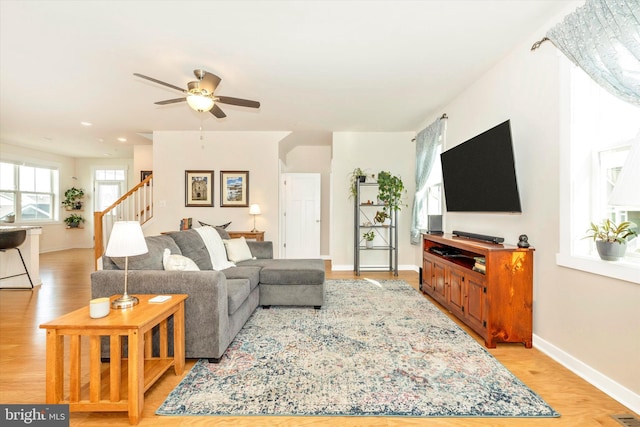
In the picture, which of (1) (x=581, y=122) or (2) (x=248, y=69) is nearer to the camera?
(1) (x=581, y=122)

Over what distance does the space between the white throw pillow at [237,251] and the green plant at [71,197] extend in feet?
23.9

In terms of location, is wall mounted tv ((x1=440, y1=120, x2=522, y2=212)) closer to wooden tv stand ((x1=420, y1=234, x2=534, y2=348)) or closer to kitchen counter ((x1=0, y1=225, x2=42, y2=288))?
wooden tv stand ((x1=420, y1=234, x2=534, y2=348))

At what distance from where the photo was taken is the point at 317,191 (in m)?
6.35

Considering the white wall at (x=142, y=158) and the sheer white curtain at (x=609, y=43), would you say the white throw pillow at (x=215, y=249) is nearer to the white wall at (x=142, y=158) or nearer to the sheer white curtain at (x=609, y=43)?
the sheer white curtain at (x=609, y=43)

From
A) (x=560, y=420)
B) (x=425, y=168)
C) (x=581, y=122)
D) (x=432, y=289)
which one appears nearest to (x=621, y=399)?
(x=560, y=420)

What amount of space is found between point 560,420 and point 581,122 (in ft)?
6.21

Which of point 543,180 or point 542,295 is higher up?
point 543,180

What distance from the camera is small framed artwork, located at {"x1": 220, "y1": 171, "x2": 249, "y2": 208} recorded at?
5.64 m

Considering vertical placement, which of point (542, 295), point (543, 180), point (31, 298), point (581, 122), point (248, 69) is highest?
point (248, 69)

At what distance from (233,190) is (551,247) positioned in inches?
191

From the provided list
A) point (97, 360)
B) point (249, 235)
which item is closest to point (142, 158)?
point (249, 235)

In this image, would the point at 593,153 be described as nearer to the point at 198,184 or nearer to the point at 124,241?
the point at 124,241

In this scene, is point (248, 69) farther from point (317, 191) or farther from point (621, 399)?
point (621, 399)

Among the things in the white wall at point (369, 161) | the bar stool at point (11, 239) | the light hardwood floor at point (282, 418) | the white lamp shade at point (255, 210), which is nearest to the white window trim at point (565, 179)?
the light hardwood floor at point (282, 418)
